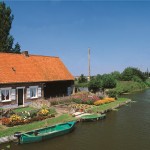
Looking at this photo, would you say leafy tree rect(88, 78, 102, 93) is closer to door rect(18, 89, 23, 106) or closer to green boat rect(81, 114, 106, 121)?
green boat rect(81, 114, 106, 121)

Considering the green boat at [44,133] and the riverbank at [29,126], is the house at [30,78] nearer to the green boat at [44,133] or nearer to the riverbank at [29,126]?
the riverbank at [29,126]

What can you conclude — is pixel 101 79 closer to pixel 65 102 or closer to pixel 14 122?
pixel 65 102

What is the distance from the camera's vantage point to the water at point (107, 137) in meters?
19.8

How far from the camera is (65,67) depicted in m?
43.0

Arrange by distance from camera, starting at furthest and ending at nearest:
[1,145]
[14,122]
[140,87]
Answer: [140,87] < [14,122] < [1,145]

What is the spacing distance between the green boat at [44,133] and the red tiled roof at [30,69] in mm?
10452

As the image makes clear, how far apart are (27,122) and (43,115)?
2.83 m

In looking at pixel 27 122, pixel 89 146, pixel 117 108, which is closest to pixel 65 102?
pixel 117 108

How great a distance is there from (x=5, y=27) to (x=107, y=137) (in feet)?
119

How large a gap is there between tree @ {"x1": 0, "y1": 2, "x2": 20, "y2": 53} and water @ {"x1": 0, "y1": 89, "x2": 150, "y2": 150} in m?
29.5

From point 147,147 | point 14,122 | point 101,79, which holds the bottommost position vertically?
point 147,147

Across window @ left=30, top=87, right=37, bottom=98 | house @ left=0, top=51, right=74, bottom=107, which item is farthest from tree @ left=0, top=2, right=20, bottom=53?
window @ left=30, top=87, right=37, bottom=98

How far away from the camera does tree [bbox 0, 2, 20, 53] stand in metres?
49.4

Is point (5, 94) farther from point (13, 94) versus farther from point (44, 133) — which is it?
point (44, 133)
